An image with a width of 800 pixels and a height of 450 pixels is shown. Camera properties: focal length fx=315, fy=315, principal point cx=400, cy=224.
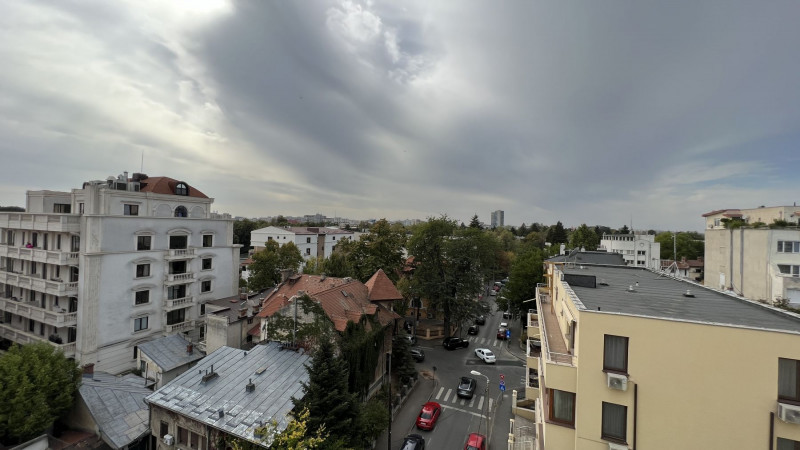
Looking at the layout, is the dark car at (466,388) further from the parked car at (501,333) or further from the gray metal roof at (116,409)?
the gray metal roof at (116,409)

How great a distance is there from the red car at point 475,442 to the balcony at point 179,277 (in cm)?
3080

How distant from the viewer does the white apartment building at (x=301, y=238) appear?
73438 mm

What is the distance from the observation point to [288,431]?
525 inches

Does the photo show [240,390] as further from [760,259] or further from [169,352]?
[760,259]

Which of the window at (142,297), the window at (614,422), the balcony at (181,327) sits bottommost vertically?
the balcony at (181,327)

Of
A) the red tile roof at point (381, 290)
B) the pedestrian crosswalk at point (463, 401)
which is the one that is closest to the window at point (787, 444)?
the pedestrian crosswalk at point (463, 401)

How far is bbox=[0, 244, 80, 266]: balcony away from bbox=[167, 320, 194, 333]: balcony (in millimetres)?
9688

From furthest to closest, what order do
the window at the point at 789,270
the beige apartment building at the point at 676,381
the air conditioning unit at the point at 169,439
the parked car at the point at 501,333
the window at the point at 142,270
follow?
the parked car at the point at 501,333
the window at the point at 789,270
the window at the point at 142,270
the air conditioning unit at the point at 169,439
the beige apartment building at the point at 676,381

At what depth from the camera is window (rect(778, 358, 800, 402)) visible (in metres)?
9.40

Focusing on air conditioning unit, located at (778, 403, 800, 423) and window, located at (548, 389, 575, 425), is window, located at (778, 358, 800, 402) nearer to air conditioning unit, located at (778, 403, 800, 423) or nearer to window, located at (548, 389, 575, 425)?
air conditioning unit, located at (778, 403, 800, 423)

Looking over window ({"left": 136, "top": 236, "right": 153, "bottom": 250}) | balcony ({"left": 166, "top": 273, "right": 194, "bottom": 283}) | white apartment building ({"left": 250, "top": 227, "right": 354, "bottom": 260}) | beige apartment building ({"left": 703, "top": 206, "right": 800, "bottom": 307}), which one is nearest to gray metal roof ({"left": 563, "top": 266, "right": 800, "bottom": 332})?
beige apartment building ({"left": 703, "top": 206, "right": 800, "bottom": 307})

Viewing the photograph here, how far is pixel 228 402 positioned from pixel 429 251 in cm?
2935

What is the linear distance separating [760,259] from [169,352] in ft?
199

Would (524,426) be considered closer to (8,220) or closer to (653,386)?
(653,386)
